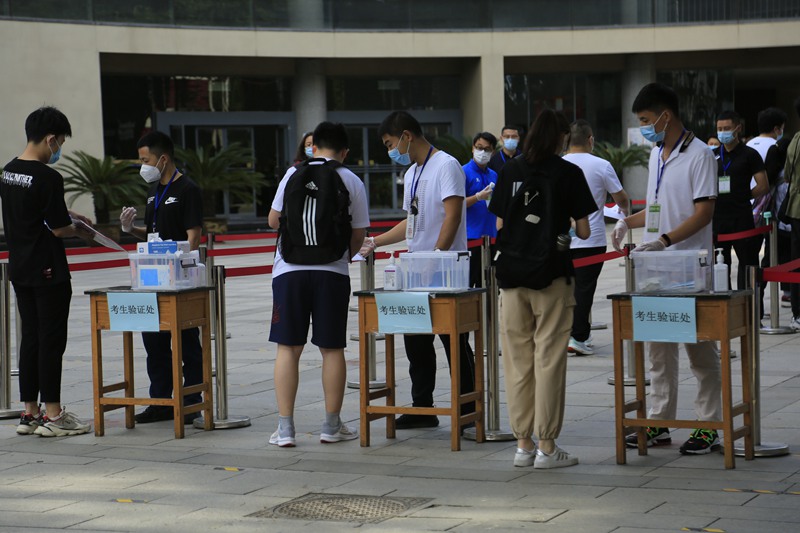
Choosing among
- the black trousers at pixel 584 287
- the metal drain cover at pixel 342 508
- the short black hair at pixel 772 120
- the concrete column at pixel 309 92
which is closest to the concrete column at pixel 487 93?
the concrete column at pixel 309 92

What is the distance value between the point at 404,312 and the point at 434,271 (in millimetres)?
354

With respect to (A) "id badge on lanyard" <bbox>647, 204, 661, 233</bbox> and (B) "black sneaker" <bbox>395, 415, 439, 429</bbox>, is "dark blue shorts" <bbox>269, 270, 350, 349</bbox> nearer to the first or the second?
(B) "black sneaker" <bbox>395, 415, 439, 429</bbox>

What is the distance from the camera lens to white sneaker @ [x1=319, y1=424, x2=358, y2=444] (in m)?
7.59

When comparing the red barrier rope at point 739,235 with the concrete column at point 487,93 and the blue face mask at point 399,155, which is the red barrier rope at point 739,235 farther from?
the concrete column at point 487,93

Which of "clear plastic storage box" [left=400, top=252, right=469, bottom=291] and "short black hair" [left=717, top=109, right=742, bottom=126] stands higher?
"short black hair" [left=717, top=109, right=742, bottom=126]

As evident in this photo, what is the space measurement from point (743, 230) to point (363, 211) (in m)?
5.48

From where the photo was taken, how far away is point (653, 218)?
23.8ft

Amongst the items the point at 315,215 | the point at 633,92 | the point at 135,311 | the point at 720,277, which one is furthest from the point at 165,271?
the point at 633,92

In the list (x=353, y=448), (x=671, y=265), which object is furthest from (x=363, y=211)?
(x=671, y=265)

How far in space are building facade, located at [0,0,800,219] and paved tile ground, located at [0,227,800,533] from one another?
77.3 feet

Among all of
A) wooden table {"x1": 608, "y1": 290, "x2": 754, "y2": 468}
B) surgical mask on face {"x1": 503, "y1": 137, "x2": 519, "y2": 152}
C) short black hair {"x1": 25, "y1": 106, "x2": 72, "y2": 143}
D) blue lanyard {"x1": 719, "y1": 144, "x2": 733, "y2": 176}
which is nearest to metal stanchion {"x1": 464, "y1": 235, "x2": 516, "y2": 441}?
wooden table {"x1": 608, "y1": 290, "x2": 754, "y2": 468}

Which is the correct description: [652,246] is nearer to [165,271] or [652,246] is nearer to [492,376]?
[492,376]

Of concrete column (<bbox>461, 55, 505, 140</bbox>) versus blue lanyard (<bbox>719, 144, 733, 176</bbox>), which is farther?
concrete column (<bbox>461, 55, 505, 140</bbox>)

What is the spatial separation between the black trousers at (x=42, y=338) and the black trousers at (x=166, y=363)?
627 millimetres
